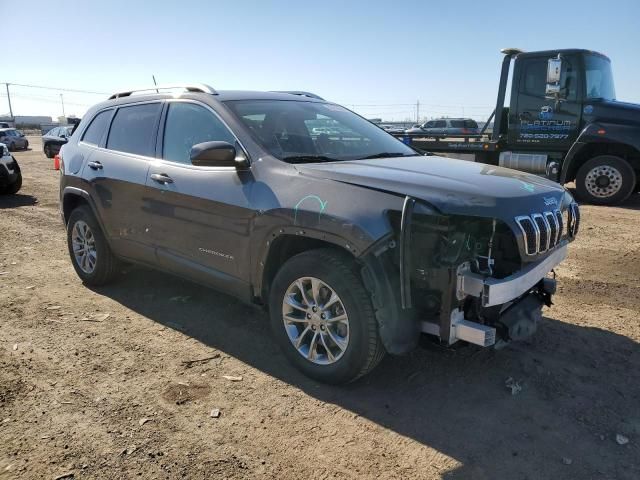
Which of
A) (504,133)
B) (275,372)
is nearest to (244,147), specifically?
(275,372)

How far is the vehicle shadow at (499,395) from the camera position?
269cm

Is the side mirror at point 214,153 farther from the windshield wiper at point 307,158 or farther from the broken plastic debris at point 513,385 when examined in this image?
the broken plastic debris at point 513,385

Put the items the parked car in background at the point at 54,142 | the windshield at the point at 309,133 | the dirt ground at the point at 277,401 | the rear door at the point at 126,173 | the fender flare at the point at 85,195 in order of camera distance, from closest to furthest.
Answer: the dirt ground at the point at 277,401
the windshield at the point at 309,133
the rear door at the point at 126,173
the fender flare at the point at 85,195
the parked car in background at the point at 54,142

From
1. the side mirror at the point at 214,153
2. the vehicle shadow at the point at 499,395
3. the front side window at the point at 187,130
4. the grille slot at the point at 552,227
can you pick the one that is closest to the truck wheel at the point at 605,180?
the vehicle shadow at the point at 499,395

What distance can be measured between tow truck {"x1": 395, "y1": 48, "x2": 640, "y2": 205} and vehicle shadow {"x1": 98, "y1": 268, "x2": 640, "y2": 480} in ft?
20.8

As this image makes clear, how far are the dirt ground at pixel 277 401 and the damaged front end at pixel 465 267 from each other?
0.51 meters

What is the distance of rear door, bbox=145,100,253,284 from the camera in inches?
144

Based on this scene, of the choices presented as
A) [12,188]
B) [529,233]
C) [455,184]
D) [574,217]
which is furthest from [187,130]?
[12,188]

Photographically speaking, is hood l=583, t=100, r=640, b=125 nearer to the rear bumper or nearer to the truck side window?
the truck side window

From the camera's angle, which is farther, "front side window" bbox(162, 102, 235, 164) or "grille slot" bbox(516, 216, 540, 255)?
"front side window" bbox(162, 102, 235, 164)

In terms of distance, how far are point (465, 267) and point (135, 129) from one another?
10.7ft

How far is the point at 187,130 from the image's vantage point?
13.8 ft

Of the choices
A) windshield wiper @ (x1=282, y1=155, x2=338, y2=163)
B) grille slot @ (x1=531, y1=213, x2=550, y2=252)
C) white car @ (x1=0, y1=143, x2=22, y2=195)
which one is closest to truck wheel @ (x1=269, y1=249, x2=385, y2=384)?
windshield wiper @ (x1=282, y1=155, x2=338, y2=163)

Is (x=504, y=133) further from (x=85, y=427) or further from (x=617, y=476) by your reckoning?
(x=85, y=427)
